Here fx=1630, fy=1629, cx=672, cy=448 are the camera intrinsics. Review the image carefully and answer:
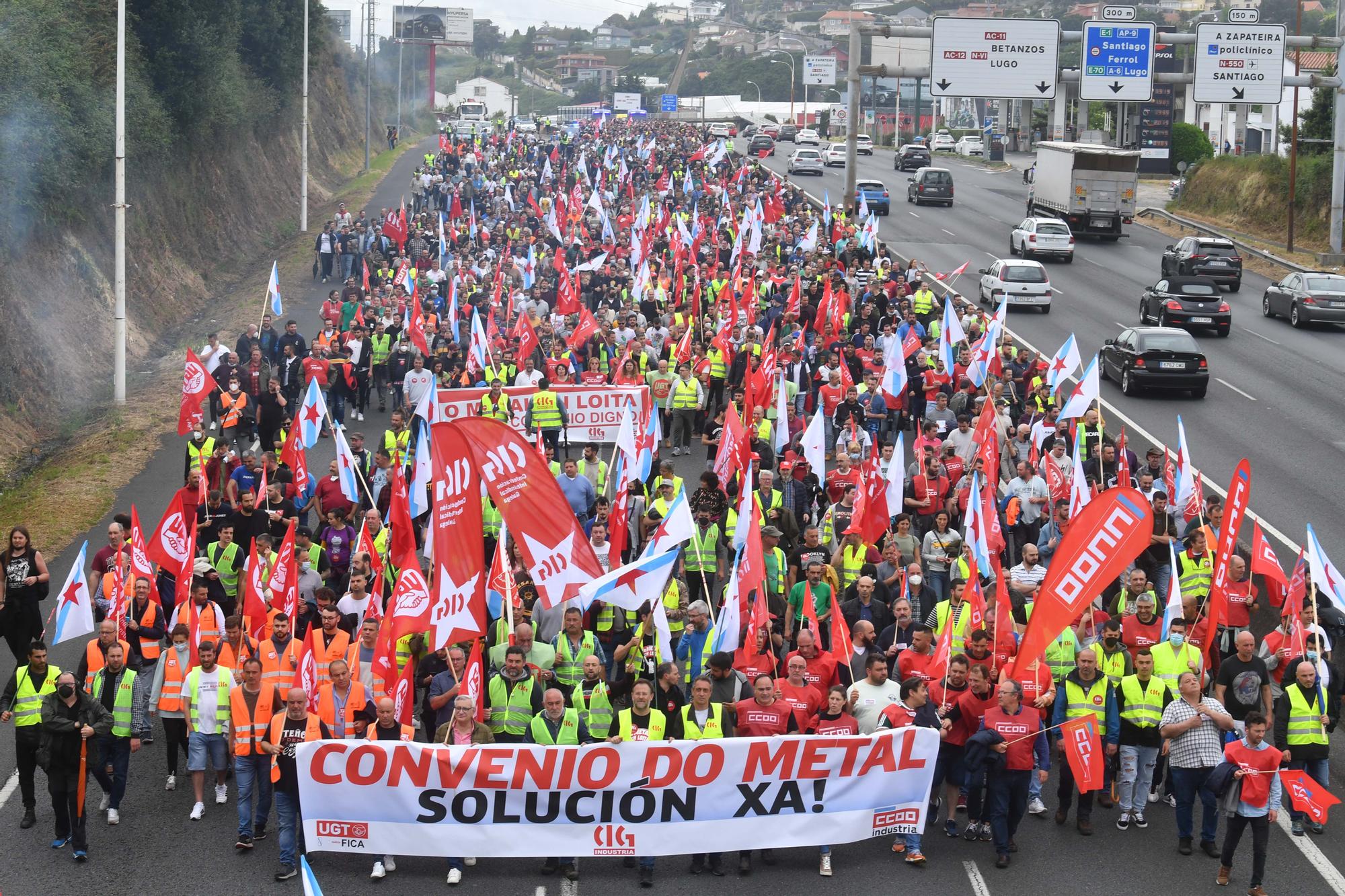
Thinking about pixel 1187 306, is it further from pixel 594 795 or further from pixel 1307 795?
pixel 594 795

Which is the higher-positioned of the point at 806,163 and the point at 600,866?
the point at 806,163

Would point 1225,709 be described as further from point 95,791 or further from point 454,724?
point 95,791

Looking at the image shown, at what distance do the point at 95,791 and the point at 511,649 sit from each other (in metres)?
3.62

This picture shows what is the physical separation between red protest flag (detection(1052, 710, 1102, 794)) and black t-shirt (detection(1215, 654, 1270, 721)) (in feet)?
3.61

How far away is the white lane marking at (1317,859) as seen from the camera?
1141 centimetres

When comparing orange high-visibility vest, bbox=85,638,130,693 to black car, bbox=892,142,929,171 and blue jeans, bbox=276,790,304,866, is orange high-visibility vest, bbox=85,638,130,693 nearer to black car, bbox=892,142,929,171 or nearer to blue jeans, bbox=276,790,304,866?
blue jeans, bbox=276,790,304,866

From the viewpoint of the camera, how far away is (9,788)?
12.7m

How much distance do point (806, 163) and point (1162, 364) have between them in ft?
143

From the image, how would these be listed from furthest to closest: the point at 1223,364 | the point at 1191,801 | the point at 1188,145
Answer: the point at 1188,145 < the point at 1223,364 < the point at 1191,801

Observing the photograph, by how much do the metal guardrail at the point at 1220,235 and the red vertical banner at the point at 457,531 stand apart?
30371mm

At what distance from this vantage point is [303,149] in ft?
169

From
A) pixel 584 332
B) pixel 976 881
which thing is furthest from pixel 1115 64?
pixel 976 881

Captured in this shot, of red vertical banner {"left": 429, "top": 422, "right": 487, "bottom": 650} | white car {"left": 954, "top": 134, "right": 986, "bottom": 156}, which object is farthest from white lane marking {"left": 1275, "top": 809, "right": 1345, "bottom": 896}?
white car {"left": 954, "top": 134, "right": 986, "bottom": 156}

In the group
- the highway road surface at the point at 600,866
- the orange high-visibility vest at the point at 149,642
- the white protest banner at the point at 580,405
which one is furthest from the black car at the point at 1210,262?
the orange high-visibility vest at the point at 149,642
